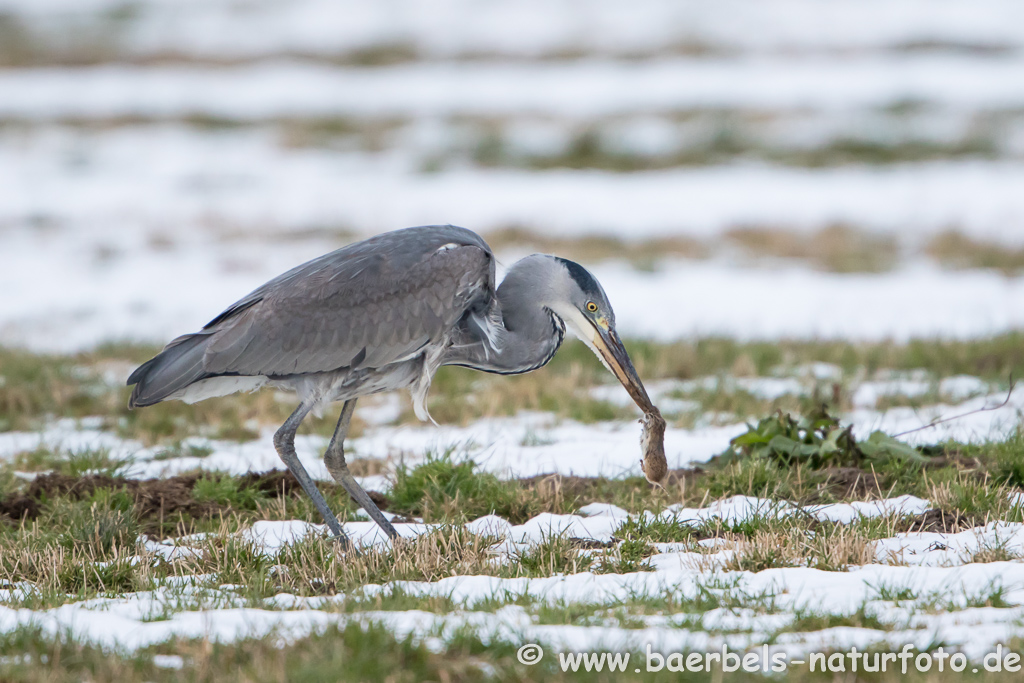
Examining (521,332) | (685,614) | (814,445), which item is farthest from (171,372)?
(814,445)

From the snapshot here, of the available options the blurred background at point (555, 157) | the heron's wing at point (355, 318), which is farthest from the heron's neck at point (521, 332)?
the blurred background at point (555, 157)

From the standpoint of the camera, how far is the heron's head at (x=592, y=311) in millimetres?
5652

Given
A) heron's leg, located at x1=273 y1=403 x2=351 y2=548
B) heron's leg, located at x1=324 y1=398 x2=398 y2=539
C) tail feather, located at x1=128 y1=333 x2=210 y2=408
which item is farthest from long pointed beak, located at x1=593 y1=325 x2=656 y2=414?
tail feather, located at x1=128 y1=333 x2=210 y2=408

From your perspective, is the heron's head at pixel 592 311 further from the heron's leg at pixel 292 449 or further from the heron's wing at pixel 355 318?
the heron's leg at pixel 292 449

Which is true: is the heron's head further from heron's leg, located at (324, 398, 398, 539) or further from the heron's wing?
heron's leg, located at (324, 398, 398, 539)

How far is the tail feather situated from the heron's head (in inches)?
75.4

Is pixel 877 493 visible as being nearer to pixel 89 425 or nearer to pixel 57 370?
pixel 89 425

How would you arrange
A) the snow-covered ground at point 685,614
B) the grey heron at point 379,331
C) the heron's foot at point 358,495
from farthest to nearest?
the grey heron at point 379,331
the heron's foot at point 358,495
the snow-covered ground at point 685,614

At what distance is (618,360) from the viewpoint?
5648mm

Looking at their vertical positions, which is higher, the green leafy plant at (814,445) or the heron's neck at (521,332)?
the heron's neck at (521,332)

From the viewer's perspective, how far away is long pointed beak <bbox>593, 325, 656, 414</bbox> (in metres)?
5.59

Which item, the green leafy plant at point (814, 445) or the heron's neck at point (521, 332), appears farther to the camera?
the green leafy plant at point (814, 445)

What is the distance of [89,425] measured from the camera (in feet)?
25.7

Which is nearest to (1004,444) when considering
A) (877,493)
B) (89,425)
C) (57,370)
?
(877,493)
